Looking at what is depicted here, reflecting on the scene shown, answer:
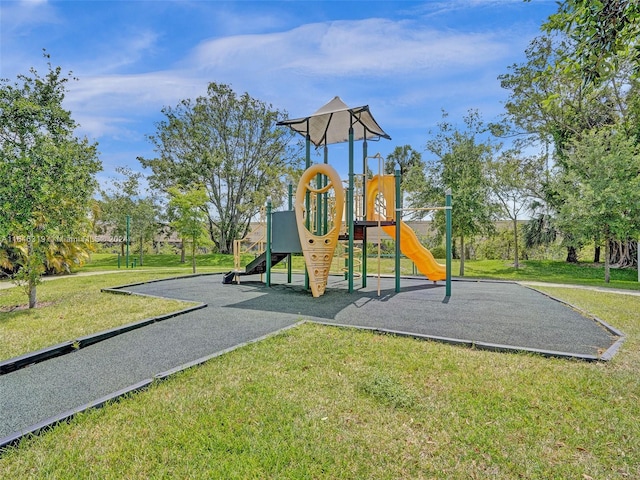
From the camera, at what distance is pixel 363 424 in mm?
2566

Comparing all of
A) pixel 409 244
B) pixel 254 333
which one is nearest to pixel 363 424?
pixel 254 333

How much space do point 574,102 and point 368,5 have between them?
18329 mm

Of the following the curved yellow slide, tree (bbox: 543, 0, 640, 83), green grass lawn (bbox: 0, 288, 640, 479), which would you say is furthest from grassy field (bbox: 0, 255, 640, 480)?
the curved yellow slide

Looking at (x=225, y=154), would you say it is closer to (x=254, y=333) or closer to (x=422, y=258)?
(x=422, y=258)

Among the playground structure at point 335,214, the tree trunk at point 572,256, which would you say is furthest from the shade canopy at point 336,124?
the tree trunk at point 572,256

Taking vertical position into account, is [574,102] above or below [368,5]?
above

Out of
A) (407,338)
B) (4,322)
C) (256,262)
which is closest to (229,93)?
(256,262)

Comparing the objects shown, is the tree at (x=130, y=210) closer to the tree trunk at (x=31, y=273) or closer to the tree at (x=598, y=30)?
the tree trunk at (x=31, y=273)

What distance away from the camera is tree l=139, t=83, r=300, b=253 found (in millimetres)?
27562

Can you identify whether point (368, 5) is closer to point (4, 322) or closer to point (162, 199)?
point (4, 322)

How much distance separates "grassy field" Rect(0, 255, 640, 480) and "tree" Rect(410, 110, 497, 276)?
1182cm

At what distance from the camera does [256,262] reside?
10.4m

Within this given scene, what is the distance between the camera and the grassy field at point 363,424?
2.10 meters

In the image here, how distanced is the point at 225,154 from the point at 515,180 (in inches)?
874
